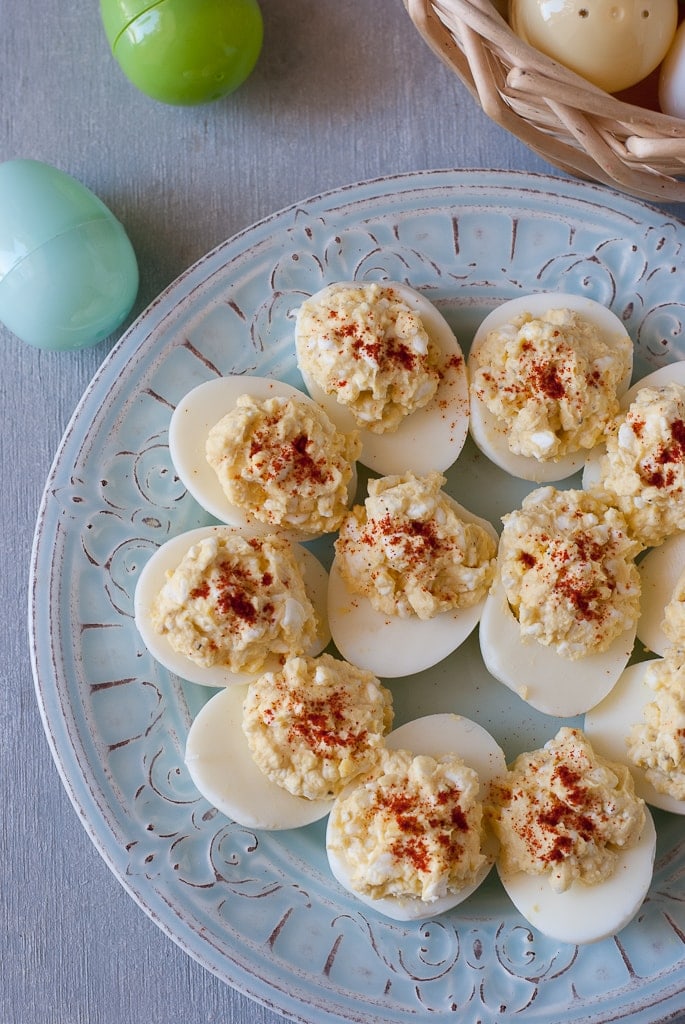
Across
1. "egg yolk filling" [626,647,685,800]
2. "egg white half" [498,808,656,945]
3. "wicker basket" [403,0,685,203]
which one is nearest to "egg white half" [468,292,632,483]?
"wicker basket" [403,0,685,203]

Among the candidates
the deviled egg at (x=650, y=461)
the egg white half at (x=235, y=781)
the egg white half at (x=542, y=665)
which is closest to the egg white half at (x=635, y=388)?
the deviled egg at (x=650, y=461)

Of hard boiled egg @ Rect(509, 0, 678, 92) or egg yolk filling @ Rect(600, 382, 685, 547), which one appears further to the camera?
egg yolk filling @ Rect(600, 382, 685, 547)

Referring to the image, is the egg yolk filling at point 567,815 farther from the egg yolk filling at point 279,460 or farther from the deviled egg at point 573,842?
the egg yolk filling at point 279,460

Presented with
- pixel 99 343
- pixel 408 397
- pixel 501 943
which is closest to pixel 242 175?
pixel 99 343

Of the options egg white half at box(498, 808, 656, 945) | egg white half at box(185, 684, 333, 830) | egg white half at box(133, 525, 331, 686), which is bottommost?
egg white half at box(498, 808, 656, 945)

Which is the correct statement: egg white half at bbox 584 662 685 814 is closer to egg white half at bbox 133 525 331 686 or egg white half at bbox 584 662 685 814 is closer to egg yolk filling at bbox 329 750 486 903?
egg yolk filling at bbox 329 750 486 903

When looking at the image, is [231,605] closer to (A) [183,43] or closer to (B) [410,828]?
(B) [410,828]
